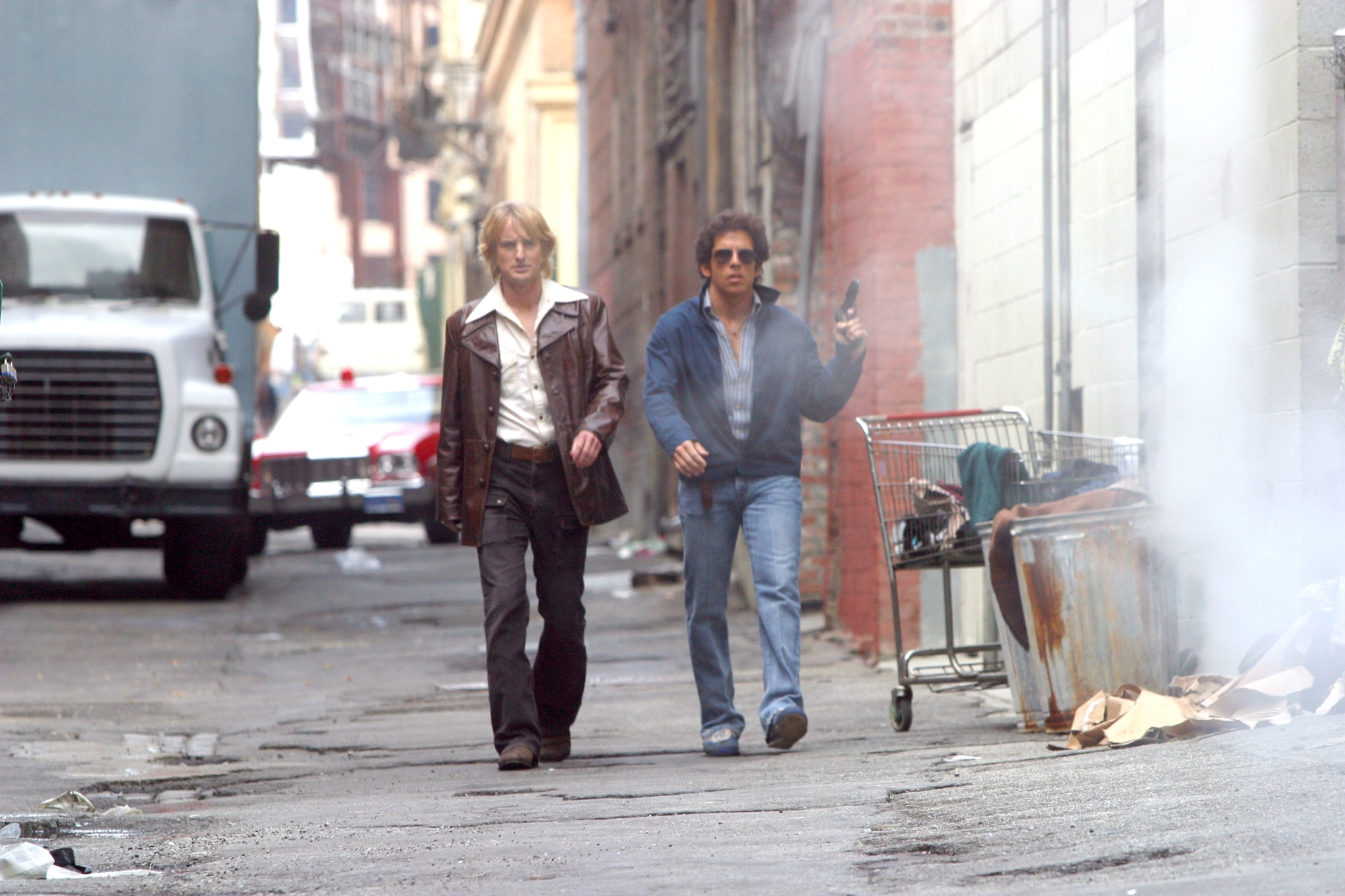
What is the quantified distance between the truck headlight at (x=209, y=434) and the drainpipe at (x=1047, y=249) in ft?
23.5

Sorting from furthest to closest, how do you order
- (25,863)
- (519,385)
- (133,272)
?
(133,272) < (519,385) < (25,863)

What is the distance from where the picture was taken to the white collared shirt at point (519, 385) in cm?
672

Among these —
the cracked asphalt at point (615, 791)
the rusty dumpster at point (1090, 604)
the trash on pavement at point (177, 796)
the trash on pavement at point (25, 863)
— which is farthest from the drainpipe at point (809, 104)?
the trash on pavement at point (25, 863)

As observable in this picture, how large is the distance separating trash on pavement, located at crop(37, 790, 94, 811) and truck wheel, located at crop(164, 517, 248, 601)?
8.55 metres

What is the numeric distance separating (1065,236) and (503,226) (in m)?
2.73

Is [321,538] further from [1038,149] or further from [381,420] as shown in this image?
[1038,149]

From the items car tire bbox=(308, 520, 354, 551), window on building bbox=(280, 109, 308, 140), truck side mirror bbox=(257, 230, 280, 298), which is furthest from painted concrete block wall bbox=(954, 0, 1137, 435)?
window on building bbox=(280, 109, 308, 140)

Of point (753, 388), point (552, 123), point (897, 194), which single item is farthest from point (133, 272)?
point (552, 123)

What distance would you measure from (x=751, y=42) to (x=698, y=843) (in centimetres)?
1006

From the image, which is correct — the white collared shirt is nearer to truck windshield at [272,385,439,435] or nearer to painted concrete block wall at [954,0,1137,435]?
painted concrete block wall at [954,0,1137,435]

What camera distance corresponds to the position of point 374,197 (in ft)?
295

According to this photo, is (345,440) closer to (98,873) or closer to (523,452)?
(523,452)

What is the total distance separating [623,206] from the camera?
2520 centimetres

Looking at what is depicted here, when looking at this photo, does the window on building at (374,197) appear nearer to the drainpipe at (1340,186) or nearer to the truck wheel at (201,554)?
the truck wheel at (201,554)
